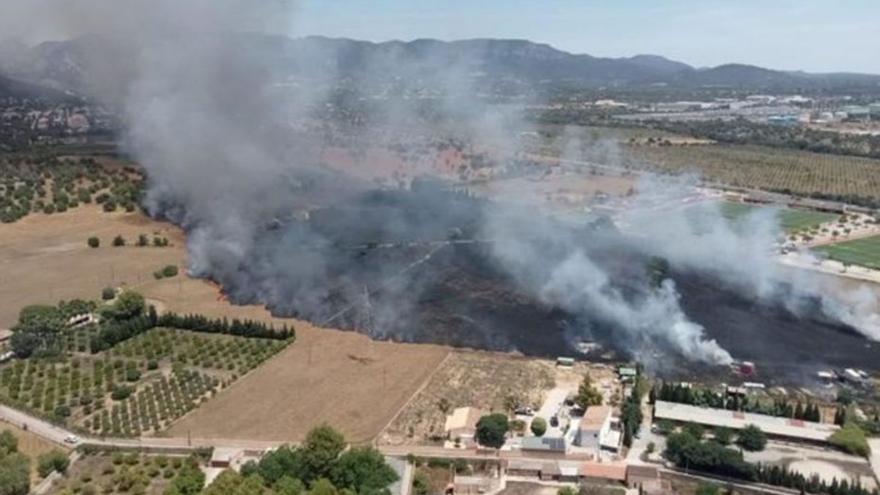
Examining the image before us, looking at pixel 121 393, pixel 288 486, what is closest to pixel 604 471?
pixel 288 486

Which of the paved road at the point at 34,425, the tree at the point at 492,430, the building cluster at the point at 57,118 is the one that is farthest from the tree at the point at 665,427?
the building cluster at the point at 57,118

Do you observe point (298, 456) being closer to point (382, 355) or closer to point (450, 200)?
point (382, 355)

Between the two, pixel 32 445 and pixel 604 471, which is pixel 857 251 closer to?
pixel 604 471

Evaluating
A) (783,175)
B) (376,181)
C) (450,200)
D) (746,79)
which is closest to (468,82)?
(376,181)

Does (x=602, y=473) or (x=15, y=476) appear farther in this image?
(x=602, y=473)

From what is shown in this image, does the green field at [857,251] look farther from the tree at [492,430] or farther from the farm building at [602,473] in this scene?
the tree at [492,430]
